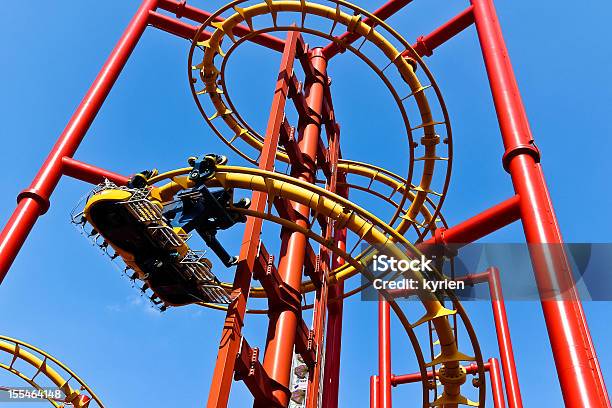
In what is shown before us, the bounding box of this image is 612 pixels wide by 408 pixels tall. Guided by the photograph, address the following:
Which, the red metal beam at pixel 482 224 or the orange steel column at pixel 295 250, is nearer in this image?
the red metal beam at pixel 482 224

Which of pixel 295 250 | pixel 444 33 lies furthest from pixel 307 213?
pixel 444 33

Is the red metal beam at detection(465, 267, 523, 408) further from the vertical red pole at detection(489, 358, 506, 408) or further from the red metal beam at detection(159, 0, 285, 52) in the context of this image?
the red metal beam at detection(159, 0, 285, 52)

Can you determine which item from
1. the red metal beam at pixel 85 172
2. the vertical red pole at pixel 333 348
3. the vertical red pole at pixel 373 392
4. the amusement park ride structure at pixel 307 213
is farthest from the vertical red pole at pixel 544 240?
the vertical red pole at pixel 373 392

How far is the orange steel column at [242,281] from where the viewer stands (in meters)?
5.20

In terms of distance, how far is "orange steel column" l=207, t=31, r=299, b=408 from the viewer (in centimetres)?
520

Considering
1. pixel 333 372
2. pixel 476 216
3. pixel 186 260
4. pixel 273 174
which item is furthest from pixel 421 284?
pixel 333 372

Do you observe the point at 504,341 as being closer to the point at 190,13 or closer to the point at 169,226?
the point at 169,226

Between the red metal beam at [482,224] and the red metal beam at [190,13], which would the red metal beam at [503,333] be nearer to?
the red metal beam at [482,224]

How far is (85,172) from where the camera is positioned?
8.24m

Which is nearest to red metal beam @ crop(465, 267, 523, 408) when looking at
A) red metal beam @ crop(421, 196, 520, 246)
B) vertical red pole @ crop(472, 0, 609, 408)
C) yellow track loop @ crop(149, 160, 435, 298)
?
yellow track loop @ crop(149, 160, 435, 298)

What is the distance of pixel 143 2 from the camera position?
10469mm

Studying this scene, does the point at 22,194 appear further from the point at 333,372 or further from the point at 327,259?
the point at 333,372

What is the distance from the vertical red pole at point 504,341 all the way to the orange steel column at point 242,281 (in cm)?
527

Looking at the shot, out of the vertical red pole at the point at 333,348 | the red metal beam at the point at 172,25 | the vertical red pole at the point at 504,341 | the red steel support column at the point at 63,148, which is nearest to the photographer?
the red steel support column at the point at 63,148
